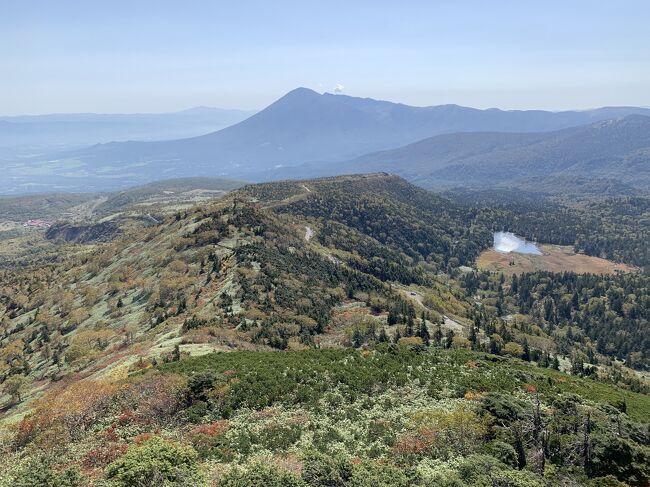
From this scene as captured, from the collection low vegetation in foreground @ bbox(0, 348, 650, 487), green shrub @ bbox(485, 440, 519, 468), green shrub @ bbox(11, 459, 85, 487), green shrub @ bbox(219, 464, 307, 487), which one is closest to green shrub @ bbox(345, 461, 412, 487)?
low vegetation in foreground @ bbox(0, 348, 650, 487)

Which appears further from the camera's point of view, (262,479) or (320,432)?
(320,432)

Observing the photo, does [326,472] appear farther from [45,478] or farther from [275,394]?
[275,394]

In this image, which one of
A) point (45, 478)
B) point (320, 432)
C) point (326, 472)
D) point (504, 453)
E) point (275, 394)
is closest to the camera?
point (45, 478)

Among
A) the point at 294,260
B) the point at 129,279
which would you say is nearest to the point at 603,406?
the point at 294,260

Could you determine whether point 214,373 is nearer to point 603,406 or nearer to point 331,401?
point 331,401

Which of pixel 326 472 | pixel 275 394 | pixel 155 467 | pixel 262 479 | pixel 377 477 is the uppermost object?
pixel 155 467

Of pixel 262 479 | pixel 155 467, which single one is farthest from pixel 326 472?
pixel 155 467

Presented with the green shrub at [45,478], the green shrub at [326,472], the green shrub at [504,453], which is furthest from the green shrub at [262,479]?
the green shrub at [504,453]

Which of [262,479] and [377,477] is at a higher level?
[262,479]
